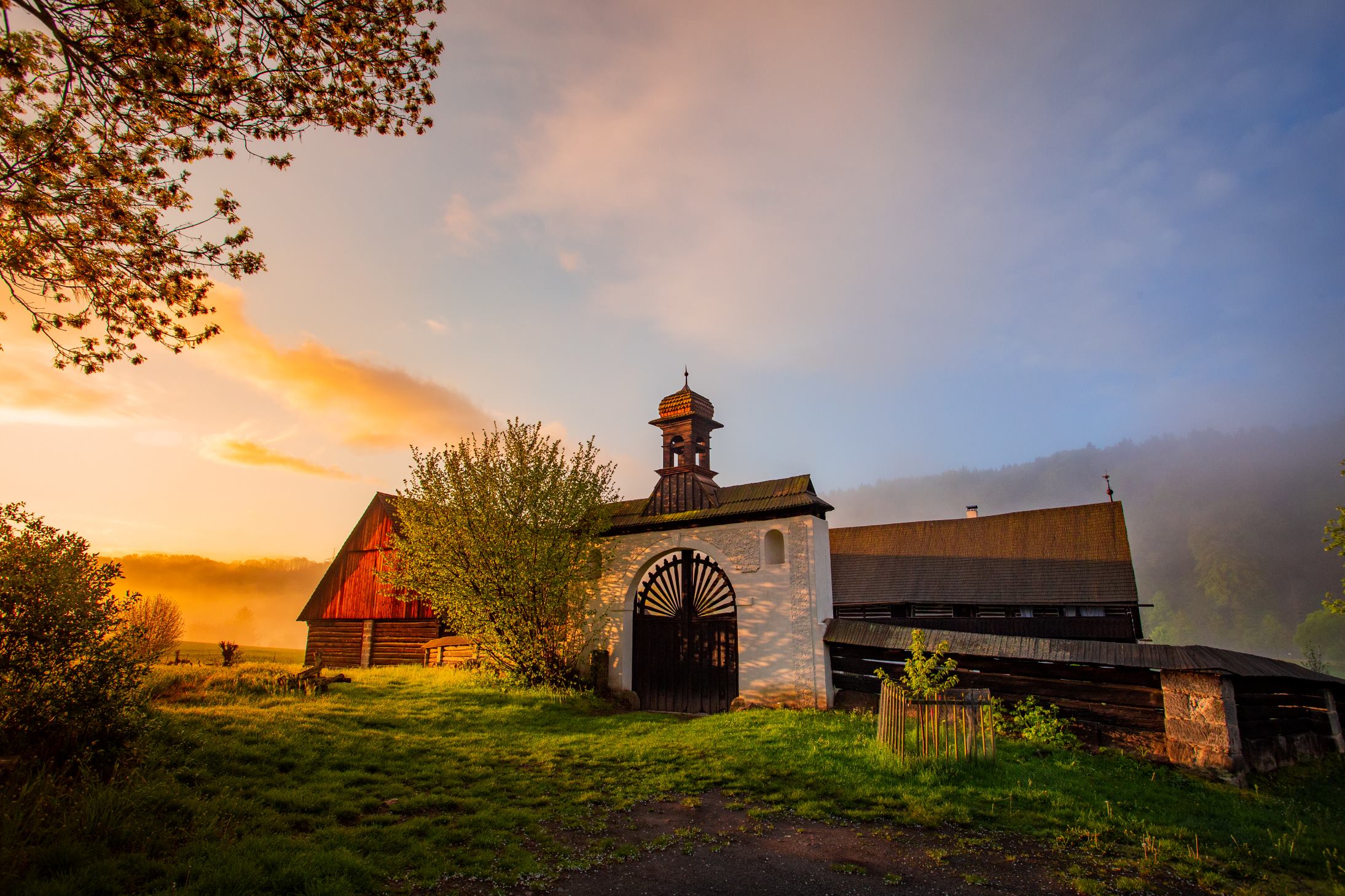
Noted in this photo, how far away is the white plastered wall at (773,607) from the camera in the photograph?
14.1 m

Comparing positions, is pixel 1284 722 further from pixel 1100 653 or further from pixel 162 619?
pixel 162 619

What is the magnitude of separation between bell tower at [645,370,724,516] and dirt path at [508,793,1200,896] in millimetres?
9683

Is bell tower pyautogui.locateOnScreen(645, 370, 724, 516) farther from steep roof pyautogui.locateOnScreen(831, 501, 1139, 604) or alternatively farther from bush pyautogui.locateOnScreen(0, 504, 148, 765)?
bush pyautogui.locateOnScreen(0, 504, 148, 765)

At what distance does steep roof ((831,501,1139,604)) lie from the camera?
23031 millimetres

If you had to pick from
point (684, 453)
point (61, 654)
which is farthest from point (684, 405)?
point (61, 654)

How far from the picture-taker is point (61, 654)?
6.93 m

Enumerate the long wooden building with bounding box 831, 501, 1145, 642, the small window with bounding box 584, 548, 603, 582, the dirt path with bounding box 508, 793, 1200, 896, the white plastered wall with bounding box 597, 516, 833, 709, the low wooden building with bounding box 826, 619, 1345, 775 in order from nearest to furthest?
the dirt path with bounding box 508, 793, 1200, 896, the low wooden building with bounding box 826, 619, 1345, 775, the white plastered wall with bounding box 597, 516, 833, 709, the small window with bounding box 584, 548, 603, 582, the long wooden building with bounding box 831, 501, 1145, 642

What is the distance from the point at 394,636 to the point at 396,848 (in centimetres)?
1766

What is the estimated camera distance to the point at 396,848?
6387 millimetres

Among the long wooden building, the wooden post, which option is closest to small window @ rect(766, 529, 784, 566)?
the long wooden building

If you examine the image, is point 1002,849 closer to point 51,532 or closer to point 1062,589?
point 51,532

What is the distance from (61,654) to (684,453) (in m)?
12.6

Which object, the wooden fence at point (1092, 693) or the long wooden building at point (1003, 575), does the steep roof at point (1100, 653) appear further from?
the long wooden building at point (1003, 575)

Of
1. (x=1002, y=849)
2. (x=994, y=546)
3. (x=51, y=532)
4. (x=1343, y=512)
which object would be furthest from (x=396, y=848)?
(x=994, y=546)
